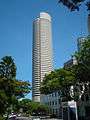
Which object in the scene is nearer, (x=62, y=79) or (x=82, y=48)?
(x=82, y=48)

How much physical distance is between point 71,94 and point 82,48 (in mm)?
22447

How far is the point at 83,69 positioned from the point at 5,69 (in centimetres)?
1257

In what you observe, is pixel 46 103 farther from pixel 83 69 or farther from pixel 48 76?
pixel 83 69

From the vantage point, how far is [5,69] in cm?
4806

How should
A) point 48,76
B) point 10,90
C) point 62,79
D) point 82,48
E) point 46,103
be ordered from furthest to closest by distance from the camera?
1. point 46,103
2. point 48,76
3. point 62,79
4. point 82,48
5. point 10,90

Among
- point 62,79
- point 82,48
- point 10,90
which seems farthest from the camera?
point 62,79

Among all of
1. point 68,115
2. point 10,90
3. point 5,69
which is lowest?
point 68,115

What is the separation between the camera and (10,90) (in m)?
47.5

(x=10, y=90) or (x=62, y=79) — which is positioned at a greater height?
(x=62, y=79)

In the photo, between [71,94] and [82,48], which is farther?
[71,94]

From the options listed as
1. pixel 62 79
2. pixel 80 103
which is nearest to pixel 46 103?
pixel 80 103

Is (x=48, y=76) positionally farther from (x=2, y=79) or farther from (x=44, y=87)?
(x=2, y=79)

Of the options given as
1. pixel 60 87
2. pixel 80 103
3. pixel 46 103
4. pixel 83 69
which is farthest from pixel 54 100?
pixel 83 69

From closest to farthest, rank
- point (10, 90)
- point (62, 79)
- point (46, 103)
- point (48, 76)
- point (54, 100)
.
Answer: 1. point (10, 90)
2. point (62, 79)
3. point (48, 76)
4. point (54, 100)
5. point (46, 103)
